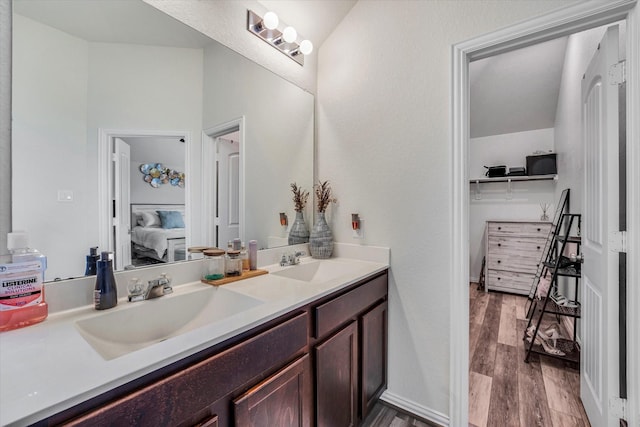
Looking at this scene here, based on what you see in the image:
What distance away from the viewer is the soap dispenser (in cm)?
104

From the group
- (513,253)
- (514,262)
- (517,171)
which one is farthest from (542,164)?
(514,262)

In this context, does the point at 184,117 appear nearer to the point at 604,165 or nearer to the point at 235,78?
the point at 235,78

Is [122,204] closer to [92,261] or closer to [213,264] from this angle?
[92,261]

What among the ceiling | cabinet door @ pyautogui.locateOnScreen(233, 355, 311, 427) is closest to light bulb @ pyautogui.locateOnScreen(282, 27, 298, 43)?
cabinet door @ pyautogui.locateOnScreen(233, 355, 311, 427)

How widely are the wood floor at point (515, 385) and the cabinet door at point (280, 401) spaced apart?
3.78 ft

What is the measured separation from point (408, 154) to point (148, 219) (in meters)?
1.38

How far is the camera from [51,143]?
97 centimetres

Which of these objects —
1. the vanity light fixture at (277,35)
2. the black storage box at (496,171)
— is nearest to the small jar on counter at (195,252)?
the vanity light fixture at (277,35)

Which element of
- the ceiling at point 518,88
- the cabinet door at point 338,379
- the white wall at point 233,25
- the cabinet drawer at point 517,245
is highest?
the ceiling at point 518,88

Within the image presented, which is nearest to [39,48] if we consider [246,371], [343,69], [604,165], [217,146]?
[217,146]

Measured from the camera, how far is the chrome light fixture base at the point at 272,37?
1599mm

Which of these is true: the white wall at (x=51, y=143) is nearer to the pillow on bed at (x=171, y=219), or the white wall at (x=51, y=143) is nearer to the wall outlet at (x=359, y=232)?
the pillow on bed at (x=171, y=219)

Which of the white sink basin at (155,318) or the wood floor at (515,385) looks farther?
the wood floor at (515,385)

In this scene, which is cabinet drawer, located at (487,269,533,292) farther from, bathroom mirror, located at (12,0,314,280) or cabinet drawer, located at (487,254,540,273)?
bathroom mirror, located at (12,0,314,280)
